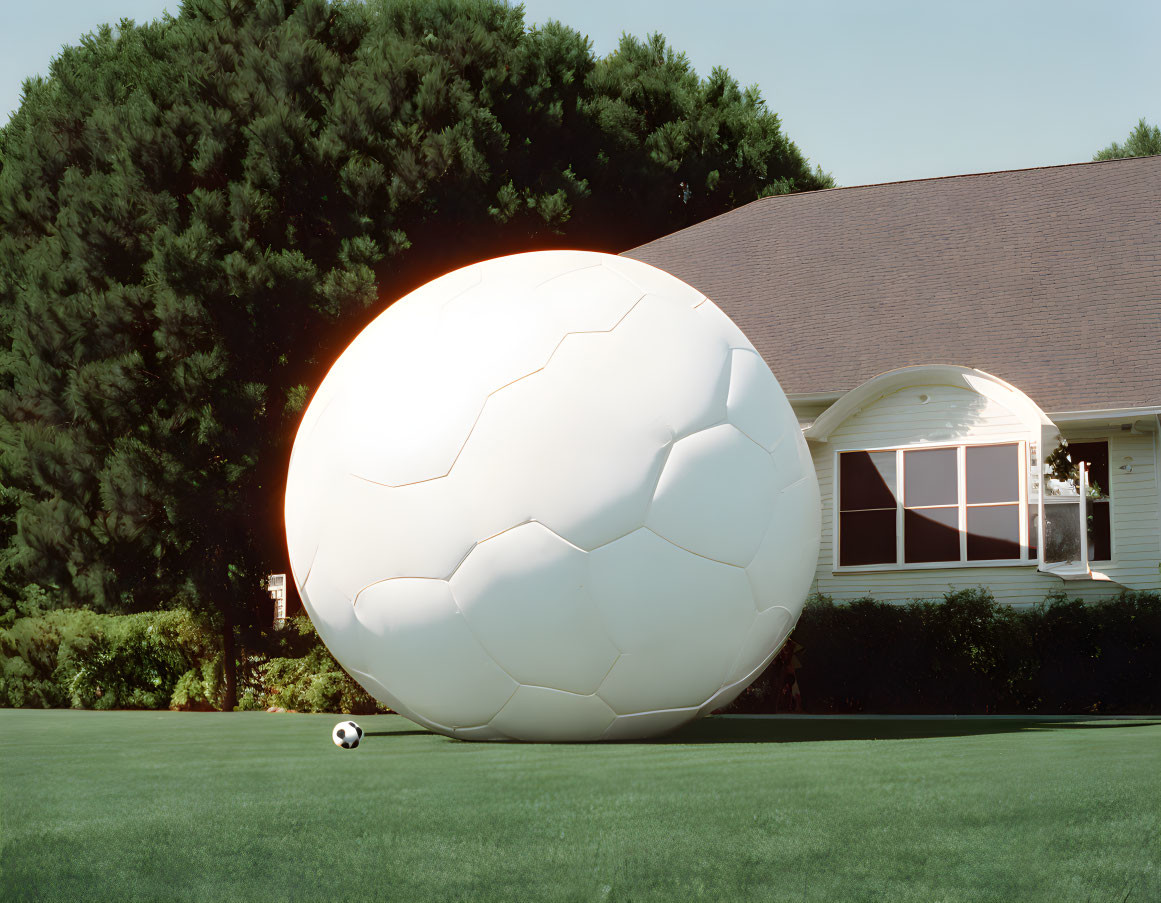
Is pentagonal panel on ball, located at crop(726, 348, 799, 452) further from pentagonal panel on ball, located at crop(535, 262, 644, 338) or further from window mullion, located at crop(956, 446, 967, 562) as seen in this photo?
window mullion, located at crop(956, 446, 967, 562)

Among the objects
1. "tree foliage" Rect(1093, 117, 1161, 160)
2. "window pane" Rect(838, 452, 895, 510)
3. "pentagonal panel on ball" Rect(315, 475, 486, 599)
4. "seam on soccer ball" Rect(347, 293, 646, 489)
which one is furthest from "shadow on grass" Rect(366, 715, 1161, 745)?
"tree foliage" Rect(1093, 117, 1161, 160)

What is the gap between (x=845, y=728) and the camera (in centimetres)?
938

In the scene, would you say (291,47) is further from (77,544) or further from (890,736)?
(890,736)

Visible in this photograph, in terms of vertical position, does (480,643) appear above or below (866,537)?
below

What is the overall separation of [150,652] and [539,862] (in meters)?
13.1

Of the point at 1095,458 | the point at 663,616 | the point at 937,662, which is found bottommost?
the point at 937,662

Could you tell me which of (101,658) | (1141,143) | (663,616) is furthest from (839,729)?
(1141,143)

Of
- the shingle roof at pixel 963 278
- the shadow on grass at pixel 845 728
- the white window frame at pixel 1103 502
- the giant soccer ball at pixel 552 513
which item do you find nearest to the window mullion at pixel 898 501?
the shingle roof at pixel 963 278

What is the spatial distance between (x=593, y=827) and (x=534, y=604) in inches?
110

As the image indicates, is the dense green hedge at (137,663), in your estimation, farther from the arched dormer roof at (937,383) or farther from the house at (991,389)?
the house at (991,389)

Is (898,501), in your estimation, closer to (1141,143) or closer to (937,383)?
(937,383)

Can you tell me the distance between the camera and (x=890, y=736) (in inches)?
329

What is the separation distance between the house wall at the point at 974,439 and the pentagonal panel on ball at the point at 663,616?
6.88m

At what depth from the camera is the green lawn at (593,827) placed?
375 cm
